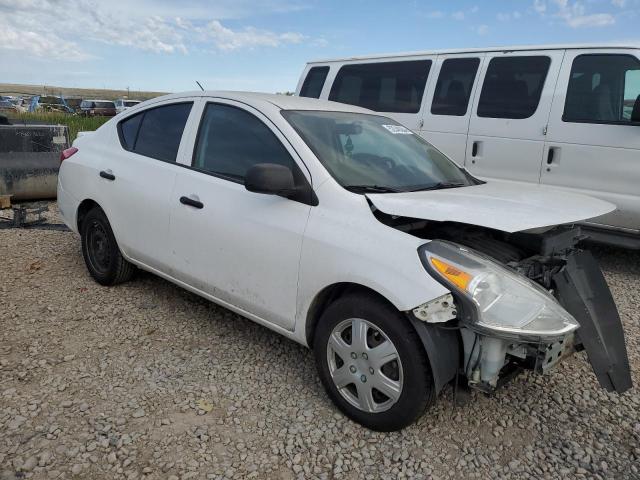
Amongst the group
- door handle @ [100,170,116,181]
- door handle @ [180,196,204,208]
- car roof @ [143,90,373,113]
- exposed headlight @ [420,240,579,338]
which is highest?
car roof @ [143,90,373,113]

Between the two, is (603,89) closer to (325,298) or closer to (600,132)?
(600,132)

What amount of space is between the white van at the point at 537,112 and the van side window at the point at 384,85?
0.04ft

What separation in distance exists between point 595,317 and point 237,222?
6.80 ft

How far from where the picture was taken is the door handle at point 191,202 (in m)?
3.43

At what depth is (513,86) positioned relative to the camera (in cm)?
580

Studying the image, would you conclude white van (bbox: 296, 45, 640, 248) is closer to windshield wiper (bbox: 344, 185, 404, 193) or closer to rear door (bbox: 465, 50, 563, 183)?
rear door (bbox: 465, 50, 563, 183)

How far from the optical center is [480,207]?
2.59m

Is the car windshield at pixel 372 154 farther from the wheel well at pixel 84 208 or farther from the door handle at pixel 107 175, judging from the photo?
the wheel well at pixel 84 208

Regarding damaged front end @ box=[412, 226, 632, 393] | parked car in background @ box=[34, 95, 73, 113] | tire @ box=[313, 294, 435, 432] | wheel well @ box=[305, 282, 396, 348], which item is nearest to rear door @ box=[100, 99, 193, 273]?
wheel well @ box=[305, 282, 396, 348]

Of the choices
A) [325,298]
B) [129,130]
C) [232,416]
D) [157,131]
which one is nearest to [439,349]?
[325,298]

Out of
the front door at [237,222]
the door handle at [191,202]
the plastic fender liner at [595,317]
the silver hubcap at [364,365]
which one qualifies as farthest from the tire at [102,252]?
the plastic fender liner at [595,317]

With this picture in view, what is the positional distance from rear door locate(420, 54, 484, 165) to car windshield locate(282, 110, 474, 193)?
248cm

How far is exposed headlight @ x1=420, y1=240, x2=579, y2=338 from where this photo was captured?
229cm

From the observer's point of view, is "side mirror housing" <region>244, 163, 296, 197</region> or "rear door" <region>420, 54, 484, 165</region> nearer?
"side mirror housing" <region>244, 163, 296, 197</region>
